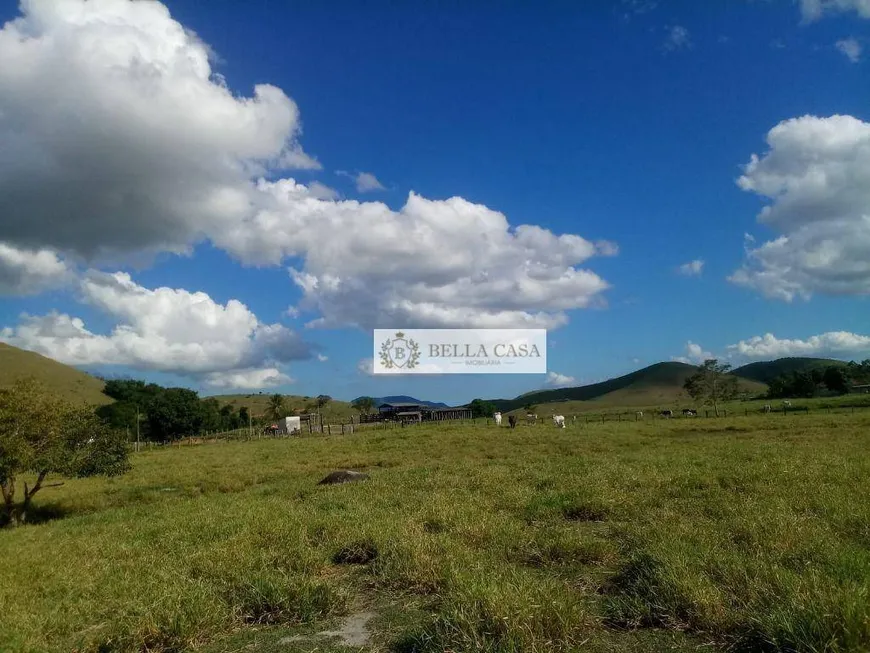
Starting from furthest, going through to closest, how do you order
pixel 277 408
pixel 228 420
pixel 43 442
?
pixel 277 408 < pixel 228 420 < pixel 43 442

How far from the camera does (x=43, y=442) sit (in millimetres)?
19594

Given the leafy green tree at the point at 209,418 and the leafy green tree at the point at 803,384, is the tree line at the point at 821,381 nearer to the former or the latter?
the leafy green tree at the point at 803,384

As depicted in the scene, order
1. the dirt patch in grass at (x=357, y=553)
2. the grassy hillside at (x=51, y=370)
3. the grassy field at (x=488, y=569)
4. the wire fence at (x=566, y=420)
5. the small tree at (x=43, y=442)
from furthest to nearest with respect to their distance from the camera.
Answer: the grassy hillside at (x=51, y=370)
the wire fence at (x=566, y=420)
the small tree at (x=43, y=442)
the dirt patch in grass at (x=357, y=553)
the grassy field at (x=488, y=569)

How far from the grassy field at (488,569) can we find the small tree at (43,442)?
213 inches

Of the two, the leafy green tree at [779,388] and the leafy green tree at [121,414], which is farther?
the leafy green tree at [779,388]

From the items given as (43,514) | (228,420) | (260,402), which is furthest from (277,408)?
(43,514)

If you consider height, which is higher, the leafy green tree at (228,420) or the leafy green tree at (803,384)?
the leafy green tree at (803,384)

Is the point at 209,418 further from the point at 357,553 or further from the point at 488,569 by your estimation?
the point at 488,569

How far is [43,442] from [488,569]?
19.7 m

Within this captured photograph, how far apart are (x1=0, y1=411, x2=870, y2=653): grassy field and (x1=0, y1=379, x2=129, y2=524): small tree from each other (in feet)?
17.7

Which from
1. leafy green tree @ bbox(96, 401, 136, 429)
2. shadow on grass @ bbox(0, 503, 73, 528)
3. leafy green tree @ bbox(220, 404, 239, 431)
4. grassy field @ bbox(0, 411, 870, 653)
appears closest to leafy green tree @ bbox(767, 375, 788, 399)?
leafy green tree @ bbox(220, 404, 239, 431)

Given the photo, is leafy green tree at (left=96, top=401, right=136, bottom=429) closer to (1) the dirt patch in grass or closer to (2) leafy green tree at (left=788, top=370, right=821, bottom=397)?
(1) the dirt patch in grass

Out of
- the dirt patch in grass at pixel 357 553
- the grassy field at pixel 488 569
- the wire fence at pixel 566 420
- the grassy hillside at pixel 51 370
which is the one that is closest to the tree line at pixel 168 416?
the wire fence at pixel 566 420

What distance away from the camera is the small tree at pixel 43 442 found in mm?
18453
